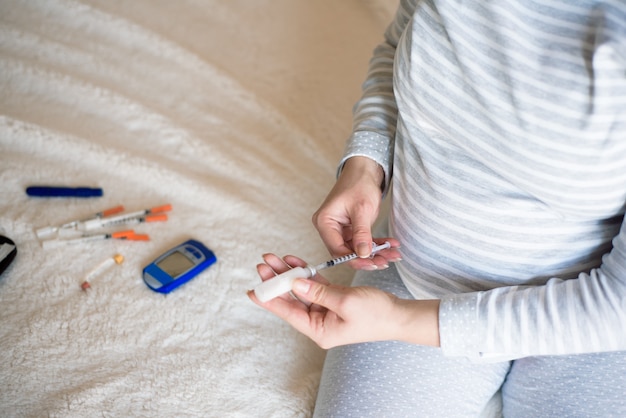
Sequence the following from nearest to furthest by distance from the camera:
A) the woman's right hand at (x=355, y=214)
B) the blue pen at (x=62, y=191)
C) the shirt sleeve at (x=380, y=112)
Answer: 1. the woman's right hand at (x=355, y=214)
2. the shirt sleeve at (x=380, y=112)
3. the blue pen at (x=62, y=191)

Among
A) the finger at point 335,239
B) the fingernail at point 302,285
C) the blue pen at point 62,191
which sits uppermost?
the fingernail at point 302,285

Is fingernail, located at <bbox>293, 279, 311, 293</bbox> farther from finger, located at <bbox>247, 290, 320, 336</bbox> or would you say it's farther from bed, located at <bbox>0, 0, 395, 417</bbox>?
bed, located at <bbox>0, 0, 395, 417</bbox>

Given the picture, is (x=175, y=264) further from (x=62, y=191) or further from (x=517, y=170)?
(x=517, y=170)

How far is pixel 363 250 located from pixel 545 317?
22 centimetres

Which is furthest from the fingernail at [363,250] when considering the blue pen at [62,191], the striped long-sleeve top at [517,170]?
the blue pen at [62,191]

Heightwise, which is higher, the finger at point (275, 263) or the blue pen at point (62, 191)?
the finger at point (275, 263)

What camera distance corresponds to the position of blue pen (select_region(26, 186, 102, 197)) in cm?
97

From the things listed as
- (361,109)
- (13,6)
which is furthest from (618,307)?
(13,6)

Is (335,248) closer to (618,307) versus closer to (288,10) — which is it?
(618,307)

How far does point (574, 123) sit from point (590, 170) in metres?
0.05

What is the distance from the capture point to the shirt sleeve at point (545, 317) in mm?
601

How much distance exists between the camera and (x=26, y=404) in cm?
73

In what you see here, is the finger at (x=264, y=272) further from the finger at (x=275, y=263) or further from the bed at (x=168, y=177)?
the bed at (x=168, y=177)

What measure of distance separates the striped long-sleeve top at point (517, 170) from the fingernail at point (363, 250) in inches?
3.9
